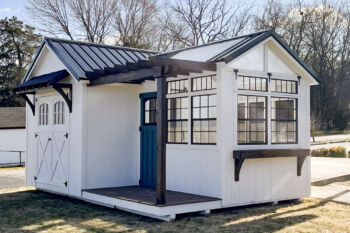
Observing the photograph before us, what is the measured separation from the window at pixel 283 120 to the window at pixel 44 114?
A: 5.46 m

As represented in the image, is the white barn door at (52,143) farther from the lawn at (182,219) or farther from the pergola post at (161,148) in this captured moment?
the pergola post at (161,148)

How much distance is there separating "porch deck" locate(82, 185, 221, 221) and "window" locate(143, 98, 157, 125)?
61.0 inches

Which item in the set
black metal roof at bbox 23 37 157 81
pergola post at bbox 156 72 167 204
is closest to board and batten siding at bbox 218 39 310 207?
pergola post at bbox 156 72 167 204

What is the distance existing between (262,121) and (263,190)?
4.40 feet

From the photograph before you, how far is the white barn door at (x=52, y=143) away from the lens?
10344mm

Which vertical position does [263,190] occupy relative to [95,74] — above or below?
below

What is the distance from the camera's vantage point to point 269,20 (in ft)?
110

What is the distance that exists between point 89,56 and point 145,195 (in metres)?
3.96

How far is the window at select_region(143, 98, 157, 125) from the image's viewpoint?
33.0 feet

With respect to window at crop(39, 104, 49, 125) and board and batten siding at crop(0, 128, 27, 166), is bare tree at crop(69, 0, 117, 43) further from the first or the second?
window at crop(39, 104, 49, 125)

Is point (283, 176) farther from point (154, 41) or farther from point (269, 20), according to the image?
point (269, 20)

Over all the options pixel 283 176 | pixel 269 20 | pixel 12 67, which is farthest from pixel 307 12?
pixel 283 176

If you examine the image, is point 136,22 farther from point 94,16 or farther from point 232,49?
point 232,49

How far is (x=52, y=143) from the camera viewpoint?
→ 1080 centimetres
